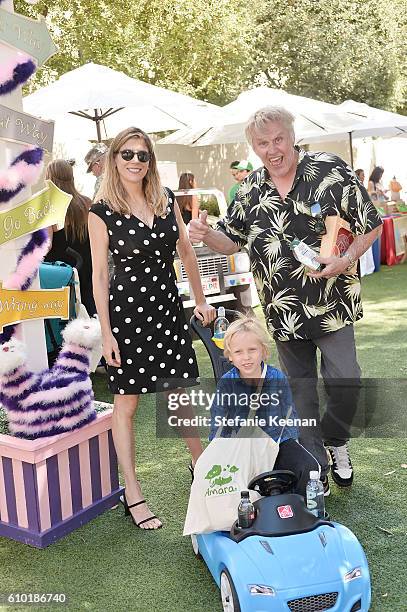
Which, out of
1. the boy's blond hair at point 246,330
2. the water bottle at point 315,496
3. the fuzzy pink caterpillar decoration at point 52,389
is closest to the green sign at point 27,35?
the fuzzy pink caterpillar decoration at point 52,389

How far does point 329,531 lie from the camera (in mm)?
2934

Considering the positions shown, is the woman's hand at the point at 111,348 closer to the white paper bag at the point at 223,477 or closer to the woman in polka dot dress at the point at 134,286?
the woman in polka dot dress at the point at 134,286

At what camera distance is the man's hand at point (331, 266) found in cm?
354

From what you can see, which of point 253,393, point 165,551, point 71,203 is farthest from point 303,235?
point 71,203

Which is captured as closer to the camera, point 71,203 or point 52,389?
point 52,389

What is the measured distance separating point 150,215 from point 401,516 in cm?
197

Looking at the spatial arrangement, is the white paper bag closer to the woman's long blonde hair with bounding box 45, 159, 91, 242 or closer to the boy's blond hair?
the boy's blond hair

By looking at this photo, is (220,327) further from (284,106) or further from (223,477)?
(284,106)

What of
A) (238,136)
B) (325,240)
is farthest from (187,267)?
(238,136)

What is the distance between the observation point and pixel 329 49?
2523cm

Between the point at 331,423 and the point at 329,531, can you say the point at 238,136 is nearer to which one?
the point at 331,423

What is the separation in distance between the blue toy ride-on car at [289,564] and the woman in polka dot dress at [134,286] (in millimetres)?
945

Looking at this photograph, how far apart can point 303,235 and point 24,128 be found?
1433 mm

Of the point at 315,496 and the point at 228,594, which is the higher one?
the point at 315,496
